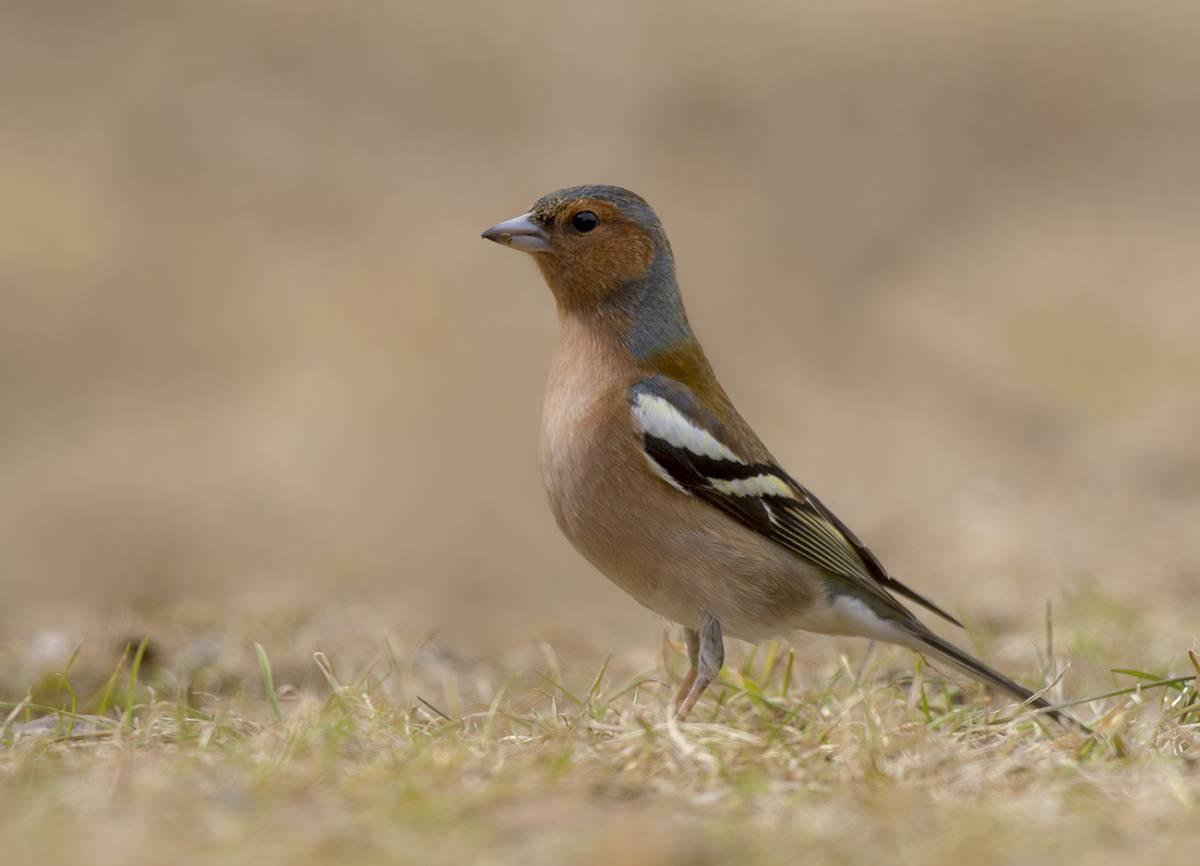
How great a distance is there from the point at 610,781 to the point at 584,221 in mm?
2621

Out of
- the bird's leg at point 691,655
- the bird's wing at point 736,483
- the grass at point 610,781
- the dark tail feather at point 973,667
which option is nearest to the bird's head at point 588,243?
the bird's wing at point 736,483

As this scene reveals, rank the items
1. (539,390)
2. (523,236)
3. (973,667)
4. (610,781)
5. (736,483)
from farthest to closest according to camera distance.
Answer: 1. (539,390)
2. (523,236)
3. (736,483)
4. (973,667)
5. (610,781)

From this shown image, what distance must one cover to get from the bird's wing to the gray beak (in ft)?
2.12

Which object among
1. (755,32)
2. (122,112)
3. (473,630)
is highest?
(755,32)

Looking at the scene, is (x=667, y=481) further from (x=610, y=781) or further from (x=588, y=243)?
(x=610, y=781)

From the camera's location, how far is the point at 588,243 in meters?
5.99

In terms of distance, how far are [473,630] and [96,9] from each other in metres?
14.0

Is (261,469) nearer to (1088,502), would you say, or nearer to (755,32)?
(1088,502)

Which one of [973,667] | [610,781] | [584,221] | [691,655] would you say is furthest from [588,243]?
[610,781]

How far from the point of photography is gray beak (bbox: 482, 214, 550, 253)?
5910 mm

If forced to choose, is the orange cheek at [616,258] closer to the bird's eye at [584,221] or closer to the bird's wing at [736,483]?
the bird's eye at [584,221]

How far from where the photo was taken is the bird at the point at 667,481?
5.40 meters

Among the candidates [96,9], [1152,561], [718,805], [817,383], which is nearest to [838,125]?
[817,383]

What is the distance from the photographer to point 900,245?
16.8m
